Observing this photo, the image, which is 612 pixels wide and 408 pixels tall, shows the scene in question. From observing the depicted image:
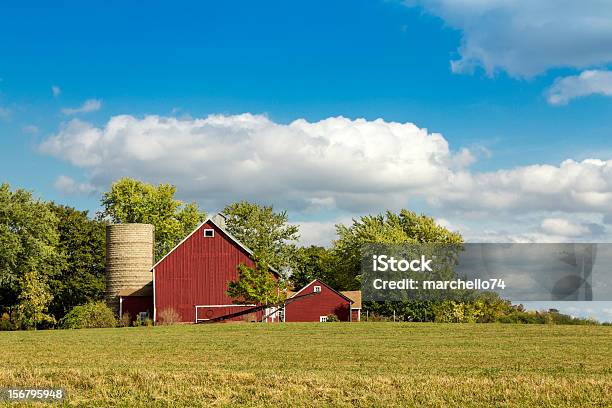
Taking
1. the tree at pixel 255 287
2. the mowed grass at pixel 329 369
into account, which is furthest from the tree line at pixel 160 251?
the mowed grass at pixel 329 369

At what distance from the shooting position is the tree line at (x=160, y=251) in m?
61.1

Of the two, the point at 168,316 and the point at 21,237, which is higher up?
the point at 21,237

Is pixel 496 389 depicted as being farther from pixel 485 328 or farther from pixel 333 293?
pixel 333 293

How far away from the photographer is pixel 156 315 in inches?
2427

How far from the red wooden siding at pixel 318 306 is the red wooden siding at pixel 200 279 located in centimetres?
967

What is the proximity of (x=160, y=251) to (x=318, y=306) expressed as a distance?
1028 inches

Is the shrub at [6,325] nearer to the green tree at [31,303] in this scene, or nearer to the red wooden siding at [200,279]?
the green tree at [31,303]

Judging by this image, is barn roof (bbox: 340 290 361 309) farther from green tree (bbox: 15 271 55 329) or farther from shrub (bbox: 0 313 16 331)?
shrub (bbox: 0 313 16 331)

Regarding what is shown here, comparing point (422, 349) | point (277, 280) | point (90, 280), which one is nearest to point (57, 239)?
point (90, 280)

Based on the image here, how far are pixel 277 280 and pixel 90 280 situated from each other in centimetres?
2178

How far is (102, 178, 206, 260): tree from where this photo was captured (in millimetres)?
89312

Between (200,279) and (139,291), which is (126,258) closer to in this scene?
(139,291)

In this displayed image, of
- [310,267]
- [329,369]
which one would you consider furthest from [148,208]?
[329,369]

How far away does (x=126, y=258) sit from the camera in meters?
65.1
